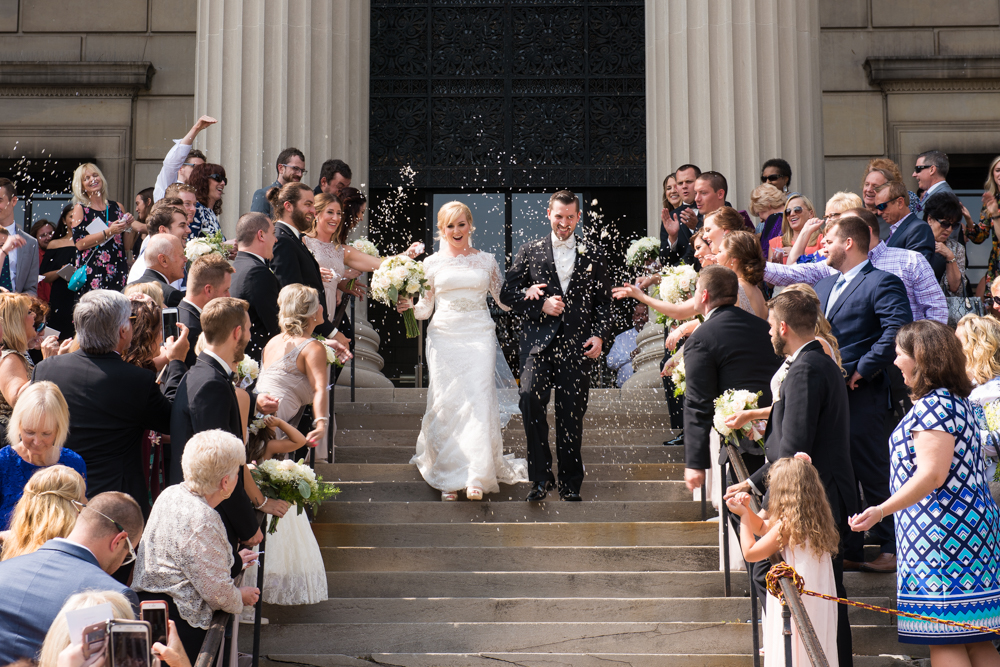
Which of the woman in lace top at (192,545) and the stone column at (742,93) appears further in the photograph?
the stone column at (742,93)

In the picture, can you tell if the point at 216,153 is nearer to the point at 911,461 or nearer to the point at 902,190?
the point at 902,190

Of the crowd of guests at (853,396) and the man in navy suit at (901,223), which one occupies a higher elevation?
the man in navy suit at (901,223)

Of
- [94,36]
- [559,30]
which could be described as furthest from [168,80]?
[559,30]

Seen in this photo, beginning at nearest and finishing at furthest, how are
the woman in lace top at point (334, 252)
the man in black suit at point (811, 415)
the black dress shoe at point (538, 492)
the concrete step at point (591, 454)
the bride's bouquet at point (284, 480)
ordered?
the man in black suit at point (811, 415) → the bride's bouquet at point (284, 480) → the black dress shoe at point (538, 492) → the concrete step at point (591, 454) → the woman in lace top at point (334, 252)

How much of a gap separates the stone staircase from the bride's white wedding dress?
0.23 meters

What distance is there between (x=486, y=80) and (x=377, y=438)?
6.40m

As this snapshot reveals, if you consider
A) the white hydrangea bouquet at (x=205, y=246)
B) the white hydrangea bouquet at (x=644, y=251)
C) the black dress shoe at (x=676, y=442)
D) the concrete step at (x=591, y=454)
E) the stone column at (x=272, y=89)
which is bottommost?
the concrete step at (x=591, y=454)

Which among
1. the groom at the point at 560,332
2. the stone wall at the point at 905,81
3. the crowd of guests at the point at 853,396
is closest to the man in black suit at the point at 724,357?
the crowd of guests at the point at 853,396

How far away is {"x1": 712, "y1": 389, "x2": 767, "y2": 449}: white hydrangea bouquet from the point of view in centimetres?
647

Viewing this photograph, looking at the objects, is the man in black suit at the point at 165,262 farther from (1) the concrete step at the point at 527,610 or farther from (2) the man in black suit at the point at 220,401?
(1) the concrete step at the point at 527,610

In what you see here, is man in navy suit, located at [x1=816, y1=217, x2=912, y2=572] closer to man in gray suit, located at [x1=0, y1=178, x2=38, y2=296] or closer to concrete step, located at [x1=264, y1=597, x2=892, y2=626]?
concrete step, located at [x1=264, y1=597, x2=892, y2=626]

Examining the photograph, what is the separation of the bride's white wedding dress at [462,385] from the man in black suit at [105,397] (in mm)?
3055

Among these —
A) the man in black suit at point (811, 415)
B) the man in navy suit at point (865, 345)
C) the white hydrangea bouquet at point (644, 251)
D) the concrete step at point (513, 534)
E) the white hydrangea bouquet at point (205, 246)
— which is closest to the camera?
the man in black suit at point (811, 415)

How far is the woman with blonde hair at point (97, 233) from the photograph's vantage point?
992 centimetres
